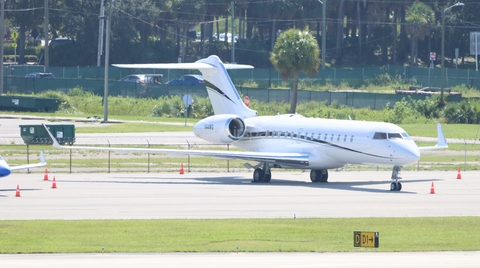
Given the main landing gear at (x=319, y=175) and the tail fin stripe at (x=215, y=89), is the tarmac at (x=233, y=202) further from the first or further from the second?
the tail fin stripe at (x=215, y=89)

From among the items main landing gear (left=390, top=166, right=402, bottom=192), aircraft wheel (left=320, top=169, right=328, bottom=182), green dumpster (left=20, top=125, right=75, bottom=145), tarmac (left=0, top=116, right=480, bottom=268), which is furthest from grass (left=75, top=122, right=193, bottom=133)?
main landing gear (left=390, top=166, right=402, bottom=192)

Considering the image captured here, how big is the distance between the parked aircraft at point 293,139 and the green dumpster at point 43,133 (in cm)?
1495

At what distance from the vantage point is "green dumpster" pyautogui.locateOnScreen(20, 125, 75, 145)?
56031mm

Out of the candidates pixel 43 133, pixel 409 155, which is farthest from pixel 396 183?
pixel 43 133

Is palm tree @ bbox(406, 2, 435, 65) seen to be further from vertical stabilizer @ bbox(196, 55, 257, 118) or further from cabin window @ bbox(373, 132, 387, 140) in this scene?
cabin window @ bbox(373, 132, 387, 140)

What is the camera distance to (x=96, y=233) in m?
24.8

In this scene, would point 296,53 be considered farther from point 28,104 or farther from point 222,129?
point 222,129

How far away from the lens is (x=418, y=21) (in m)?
116

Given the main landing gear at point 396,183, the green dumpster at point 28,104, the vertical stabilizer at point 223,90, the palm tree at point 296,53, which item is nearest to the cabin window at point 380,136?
the main landing gear at point 396,183

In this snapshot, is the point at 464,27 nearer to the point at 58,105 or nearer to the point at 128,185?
the point at 58,105

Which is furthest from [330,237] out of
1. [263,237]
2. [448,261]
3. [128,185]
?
[128,185]

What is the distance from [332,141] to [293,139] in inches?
94.0

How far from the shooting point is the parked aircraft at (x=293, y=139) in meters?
36.9

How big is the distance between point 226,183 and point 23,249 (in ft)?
59.0
